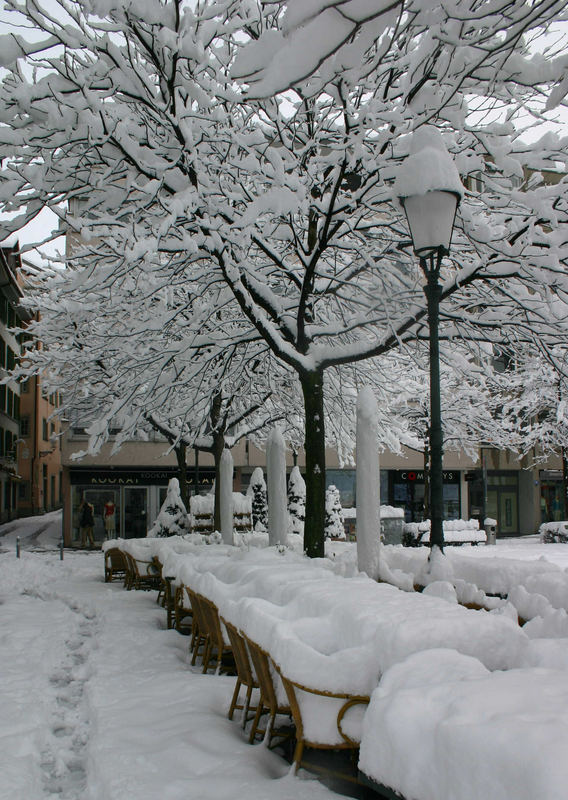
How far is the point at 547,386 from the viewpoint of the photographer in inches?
1137

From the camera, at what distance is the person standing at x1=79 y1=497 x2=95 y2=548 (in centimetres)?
2948

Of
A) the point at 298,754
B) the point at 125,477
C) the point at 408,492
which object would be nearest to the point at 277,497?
the point at 298,754

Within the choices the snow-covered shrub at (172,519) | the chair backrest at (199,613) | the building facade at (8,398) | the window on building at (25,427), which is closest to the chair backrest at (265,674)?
the chair backrest at (199,613)

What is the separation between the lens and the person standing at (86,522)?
1161 inches

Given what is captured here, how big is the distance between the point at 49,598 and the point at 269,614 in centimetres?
1125

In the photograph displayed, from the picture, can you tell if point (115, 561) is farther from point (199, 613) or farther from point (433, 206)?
point (433, 206)

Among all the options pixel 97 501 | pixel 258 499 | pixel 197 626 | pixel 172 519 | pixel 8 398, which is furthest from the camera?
pixel 8 398

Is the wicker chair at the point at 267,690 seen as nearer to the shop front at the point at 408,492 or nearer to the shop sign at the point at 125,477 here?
the shop sign at the point at 125,477

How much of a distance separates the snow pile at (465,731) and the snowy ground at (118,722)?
6.1 inches

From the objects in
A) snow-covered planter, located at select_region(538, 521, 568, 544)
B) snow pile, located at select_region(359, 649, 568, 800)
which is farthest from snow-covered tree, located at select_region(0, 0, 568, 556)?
snow-covered planter, located at select_region(538, 521, 568, 544)

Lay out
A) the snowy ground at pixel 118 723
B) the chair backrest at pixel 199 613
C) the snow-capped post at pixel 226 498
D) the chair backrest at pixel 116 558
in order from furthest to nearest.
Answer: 1. the chair backrest at pixel 116 558
2. the snow-capped post at pixel 226 498
3. the chair backrest at pixel 199 613
4. the snowy ground at pixel 118 723

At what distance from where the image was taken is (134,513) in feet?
107

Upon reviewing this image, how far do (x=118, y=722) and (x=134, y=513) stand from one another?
27.1 m

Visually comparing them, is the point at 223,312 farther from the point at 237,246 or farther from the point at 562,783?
the point at 562,783
